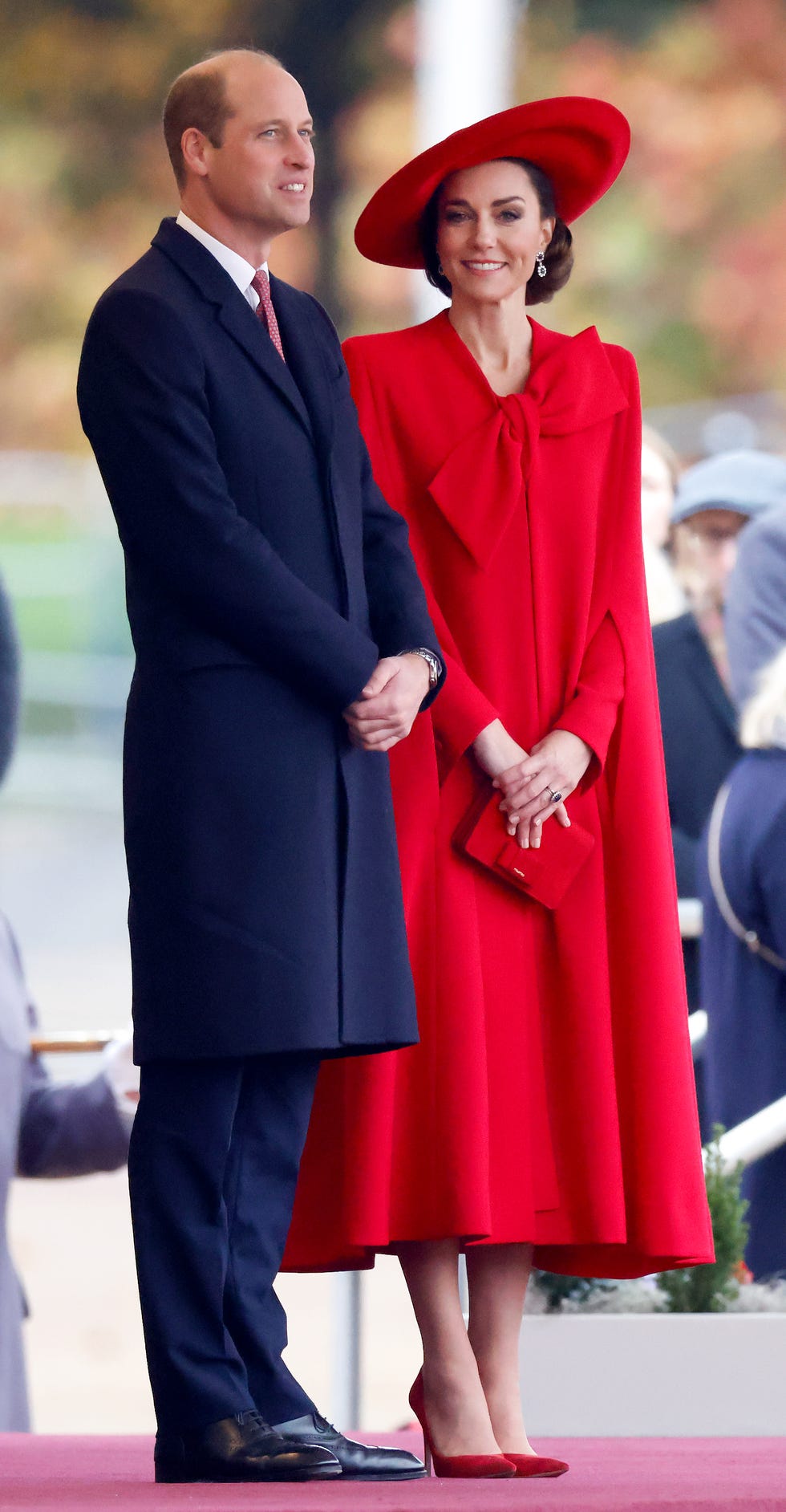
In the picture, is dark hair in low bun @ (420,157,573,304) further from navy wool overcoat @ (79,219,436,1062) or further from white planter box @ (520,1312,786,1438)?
white planter box @ (520,1312,786,1438)

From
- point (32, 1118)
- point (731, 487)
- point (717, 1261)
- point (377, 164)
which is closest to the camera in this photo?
point (717, 1261)

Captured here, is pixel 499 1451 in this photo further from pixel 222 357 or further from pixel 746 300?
pixel 746 300

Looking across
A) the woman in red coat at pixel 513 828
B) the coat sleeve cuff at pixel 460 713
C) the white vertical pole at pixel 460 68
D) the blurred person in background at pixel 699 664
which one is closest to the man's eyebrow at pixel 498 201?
the woman in red coat at pixel 513 828

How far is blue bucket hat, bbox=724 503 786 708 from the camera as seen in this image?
12.7ft

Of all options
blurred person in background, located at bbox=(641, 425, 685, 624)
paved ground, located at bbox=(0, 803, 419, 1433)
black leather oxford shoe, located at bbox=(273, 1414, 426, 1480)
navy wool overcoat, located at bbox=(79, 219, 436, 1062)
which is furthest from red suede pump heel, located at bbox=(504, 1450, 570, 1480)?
paved ground, located at bbox=(0, 803, 419, 1433)

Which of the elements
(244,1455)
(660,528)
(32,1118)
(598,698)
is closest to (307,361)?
(598,698)

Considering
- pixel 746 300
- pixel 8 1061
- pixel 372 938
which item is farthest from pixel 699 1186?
pixel 746 300

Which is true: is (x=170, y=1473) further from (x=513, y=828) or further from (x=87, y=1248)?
(x=87, y=1248)

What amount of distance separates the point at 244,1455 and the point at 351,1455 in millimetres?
142

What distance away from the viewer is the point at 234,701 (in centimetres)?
190

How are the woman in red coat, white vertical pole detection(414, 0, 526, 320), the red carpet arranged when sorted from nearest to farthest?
the red carpet, the woman in red coat, white vertical pole detection(414, 0, 526, 320)

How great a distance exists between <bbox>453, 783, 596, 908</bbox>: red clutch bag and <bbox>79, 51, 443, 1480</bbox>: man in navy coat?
17cm

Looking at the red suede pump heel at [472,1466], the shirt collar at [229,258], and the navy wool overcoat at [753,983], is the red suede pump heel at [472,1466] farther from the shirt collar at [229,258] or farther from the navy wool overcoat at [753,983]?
the navy wool overcoat at [753,983]

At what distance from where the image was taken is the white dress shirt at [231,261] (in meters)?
2.02
